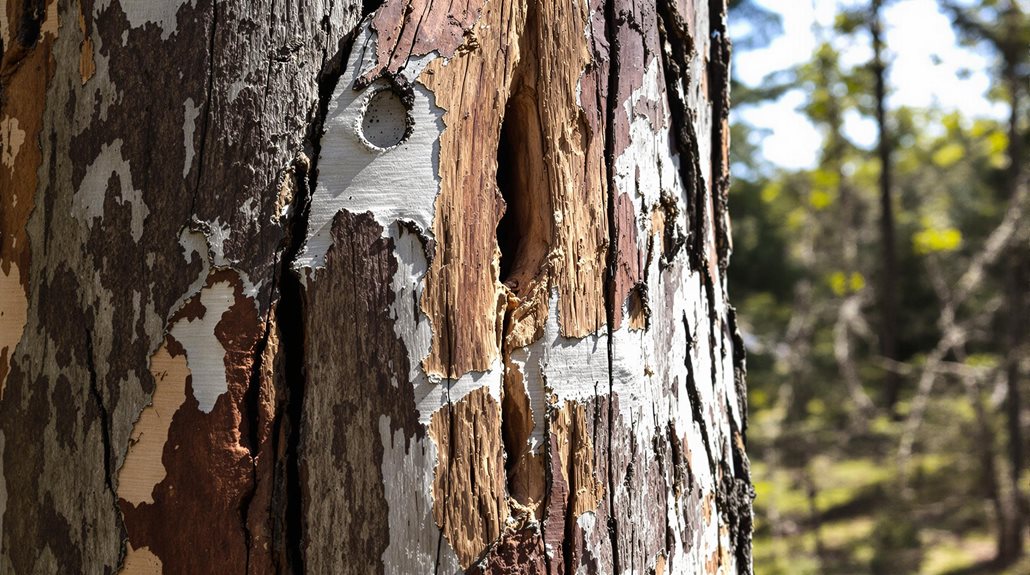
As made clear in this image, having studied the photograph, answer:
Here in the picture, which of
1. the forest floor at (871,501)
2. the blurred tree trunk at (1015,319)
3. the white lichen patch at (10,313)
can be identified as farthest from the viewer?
the forest floor at (871,501)

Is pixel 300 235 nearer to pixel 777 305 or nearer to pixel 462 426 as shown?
pixel 462 426

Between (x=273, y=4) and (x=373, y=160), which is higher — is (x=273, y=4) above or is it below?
above

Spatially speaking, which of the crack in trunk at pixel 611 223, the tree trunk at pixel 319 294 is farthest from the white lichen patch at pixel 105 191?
the crack in trunk at pixel 611 223

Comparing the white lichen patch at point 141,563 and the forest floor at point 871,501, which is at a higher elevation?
the white lichen patch at point 141,563

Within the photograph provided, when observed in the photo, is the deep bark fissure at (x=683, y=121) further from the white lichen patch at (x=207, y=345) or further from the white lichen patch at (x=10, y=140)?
the white lichen patch at (x=10, y=140)

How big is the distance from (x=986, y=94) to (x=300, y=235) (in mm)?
10027

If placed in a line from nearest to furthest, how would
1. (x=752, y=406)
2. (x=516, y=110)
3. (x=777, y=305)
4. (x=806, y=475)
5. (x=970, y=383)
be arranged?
(x=516, y=110) → (x=970, y=383) → (x=806, y=475) → (x=752, y=406) → (x=777, y=305)

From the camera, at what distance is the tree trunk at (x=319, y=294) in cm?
99

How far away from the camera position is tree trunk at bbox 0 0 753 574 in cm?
99

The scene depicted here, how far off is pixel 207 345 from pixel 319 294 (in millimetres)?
150


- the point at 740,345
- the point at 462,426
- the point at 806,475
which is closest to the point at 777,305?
the point at 806,475

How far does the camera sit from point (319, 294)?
100 centimetres

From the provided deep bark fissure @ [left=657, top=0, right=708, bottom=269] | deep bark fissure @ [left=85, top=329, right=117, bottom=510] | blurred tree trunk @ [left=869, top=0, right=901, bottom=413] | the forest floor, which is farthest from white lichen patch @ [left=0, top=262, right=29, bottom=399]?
blurred tree trunk @ [left=869, top=0, right=901, bottom=413]

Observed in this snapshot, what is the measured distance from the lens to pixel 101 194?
3.38 feet
